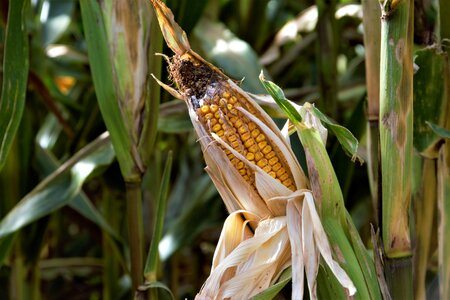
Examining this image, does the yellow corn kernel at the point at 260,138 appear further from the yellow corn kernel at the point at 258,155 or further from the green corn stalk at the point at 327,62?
the green corn stalk at the point at 327,62

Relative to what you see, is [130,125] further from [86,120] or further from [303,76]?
[303,76]

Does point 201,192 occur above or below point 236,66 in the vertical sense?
below

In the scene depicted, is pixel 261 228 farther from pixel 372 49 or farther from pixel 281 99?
pixel 372 49

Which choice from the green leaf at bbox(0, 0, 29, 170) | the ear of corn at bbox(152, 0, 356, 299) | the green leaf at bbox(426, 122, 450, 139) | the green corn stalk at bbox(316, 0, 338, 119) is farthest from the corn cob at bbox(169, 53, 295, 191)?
the green corn stalk at bbox(316, 0, 338, 119)

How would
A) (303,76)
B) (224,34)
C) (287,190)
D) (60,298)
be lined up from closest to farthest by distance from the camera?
(287,190) < (224,34) < (60,298) < (303,76)

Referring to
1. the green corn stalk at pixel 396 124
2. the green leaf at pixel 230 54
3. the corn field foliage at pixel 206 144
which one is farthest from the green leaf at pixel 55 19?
the green corn stalk at pixel 396 124

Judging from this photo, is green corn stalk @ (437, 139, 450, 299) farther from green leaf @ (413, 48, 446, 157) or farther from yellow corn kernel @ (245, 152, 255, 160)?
yellow corn kernel @ (245, 152, 255, 160)

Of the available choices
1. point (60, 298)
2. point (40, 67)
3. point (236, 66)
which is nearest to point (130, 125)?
point (236, 66)
